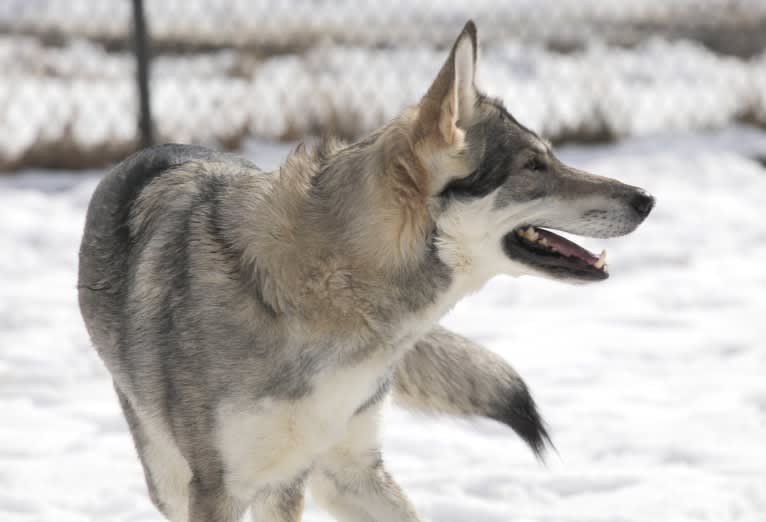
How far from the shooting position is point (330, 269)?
2662 millimetres

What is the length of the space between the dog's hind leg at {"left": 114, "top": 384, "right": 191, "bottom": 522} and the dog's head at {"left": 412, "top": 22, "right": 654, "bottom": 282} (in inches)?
35.4

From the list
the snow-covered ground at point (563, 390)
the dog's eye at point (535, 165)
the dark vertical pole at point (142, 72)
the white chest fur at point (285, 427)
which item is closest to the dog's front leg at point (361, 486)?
the white chest fur at point (285, 427)

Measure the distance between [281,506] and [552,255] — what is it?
94cm

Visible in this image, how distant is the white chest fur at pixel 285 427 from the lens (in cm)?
259

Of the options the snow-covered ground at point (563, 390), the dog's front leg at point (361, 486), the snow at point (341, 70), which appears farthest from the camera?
the snow at point (341, 70)

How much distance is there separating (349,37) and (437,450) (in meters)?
6.77

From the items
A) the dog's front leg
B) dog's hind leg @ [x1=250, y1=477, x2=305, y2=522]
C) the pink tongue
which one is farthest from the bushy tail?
the pink tongue

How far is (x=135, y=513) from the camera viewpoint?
3445 millimetres

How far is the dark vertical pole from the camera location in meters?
6.52

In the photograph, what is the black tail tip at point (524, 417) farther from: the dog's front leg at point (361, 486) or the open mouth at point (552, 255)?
the open mouth at point (552, 255)

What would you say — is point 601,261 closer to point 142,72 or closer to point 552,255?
point 552,255

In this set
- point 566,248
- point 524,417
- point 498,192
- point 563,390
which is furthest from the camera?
point 563,390

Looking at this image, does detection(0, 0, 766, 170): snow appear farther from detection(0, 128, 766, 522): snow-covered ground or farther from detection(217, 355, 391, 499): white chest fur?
detection(217, 355, 391, 499): white chest fur

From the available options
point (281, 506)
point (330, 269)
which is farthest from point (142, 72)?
point (330, 269)
